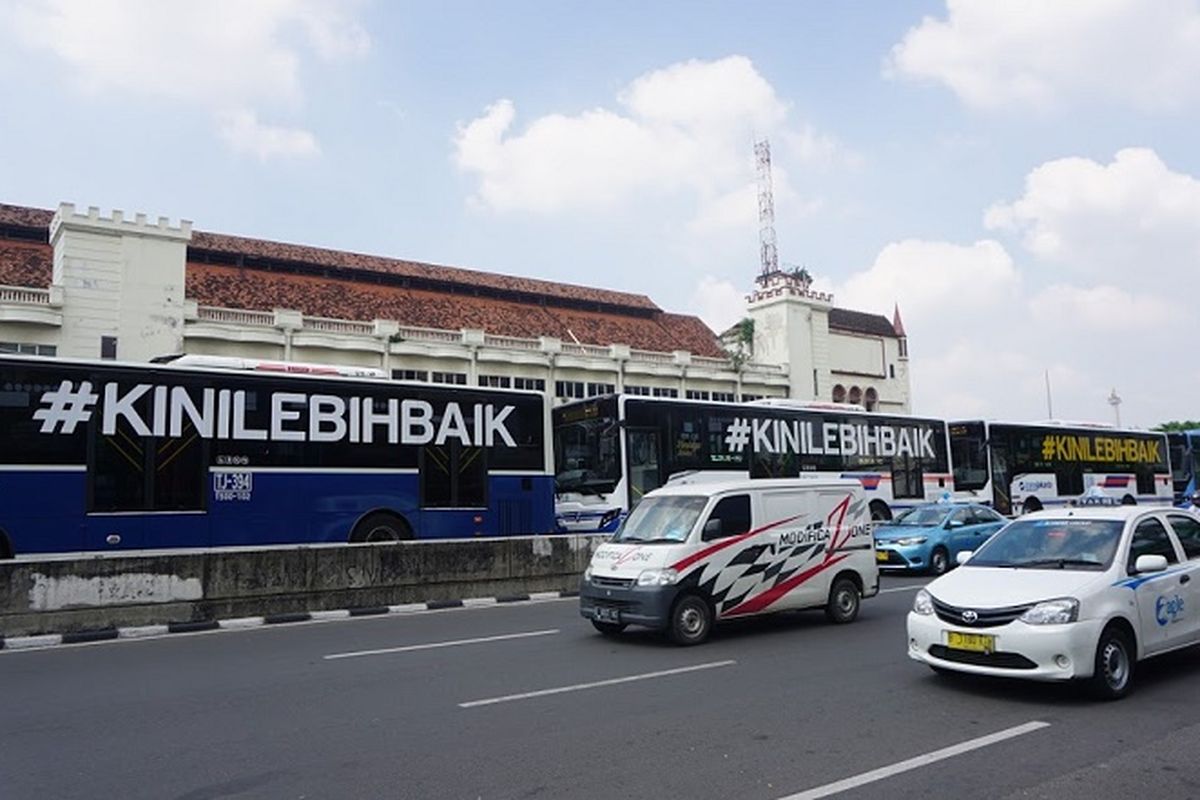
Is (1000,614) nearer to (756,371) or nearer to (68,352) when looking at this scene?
(68,352)

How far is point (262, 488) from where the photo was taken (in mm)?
14219

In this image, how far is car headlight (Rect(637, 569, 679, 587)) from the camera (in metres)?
9.76

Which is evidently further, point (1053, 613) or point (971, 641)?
point (971, 641)

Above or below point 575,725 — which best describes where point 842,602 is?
above

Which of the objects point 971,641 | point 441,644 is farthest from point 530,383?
point 971,641

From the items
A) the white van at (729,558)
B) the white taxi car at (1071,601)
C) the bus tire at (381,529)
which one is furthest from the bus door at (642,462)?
the white taxi car at (1071,601)

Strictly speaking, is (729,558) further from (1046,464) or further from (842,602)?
(1046,464)

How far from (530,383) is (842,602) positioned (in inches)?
1404

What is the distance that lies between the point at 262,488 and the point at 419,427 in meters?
2.94

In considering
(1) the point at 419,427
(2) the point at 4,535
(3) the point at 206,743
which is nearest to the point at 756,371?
(1) the point at 419,427

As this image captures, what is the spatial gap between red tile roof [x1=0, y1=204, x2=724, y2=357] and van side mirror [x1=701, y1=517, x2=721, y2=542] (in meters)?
35.7

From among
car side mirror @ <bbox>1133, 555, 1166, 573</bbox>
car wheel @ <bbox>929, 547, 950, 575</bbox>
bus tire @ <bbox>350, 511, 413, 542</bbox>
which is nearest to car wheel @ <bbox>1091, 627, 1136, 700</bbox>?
car side mirror @ <bbox>1133, 555, 1166, 573</bbox>

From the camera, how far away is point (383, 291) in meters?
48.0

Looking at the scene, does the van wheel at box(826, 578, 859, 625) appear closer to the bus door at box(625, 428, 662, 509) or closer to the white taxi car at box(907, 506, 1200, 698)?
the white taxi car at box(907, 506, 1200, 698)
